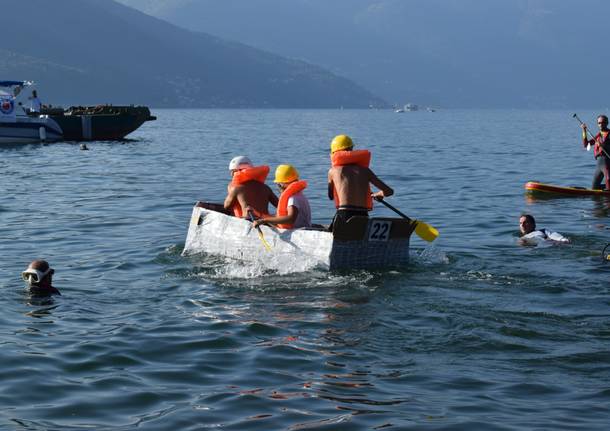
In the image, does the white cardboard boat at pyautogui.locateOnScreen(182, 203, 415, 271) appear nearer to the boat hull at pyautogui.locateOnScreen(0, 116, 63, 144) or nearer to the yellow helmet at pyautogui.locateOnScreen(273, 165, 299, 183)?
the yellow helmet at pyautogui.locateOnScreen(273, 165, 299, 183)

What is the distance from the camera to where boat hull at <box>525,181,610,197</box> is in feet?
78.4

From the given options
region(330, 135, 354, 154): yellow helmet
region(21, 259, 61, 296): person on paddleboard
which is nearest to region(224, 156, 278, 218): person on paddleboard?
region(330, 135, 354, 154): yellow helmet

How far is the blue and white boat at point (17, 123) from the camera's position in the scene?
4622 centimetres

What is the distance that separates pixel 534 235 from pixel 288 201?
200 inches

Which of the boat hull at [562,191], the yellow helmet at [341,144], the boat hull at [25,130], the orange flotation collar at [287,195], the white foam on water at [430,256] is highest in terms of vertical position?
the boat hull at [25,130]

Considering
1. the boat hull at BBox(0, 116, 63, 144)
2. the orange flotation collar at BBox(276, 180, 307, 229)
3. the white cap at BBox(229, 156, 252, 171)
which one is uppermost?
the boat hull at BBox(0, 116, 63, 144)

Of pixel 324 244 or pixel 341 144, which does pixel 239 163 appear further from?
Answer: pixel 324 244

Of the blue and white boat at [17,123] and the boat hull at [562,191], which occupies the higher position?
the blue and white boat at [17,123]

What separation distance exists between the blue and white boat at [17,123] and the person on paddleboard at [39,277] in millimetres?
35523

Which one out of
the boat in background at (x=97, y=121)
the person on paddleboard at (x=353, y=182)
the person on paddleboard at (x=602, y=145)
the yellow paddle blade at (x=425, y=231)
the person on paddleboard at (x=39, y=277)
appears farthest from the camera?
the boat in background at (x=97, y=121)

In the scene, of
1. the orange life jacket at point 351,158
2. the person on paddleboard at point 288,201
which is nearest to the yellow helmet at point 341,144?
the orange life jacket at point 351,158

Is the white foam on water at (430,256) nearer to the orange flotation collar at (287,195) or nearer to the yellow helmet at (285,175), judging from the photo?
the orange flotation collar at (287,195)

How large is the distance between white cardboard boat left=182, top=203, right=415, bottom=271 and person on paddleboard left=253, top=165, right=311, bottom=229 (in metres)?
0.15

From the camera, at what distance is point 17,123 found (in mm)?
47094
